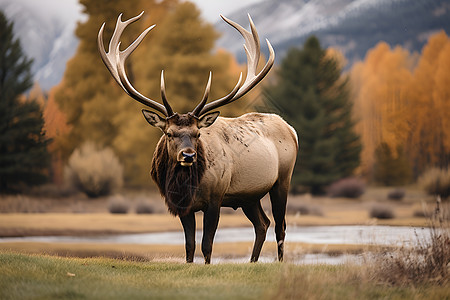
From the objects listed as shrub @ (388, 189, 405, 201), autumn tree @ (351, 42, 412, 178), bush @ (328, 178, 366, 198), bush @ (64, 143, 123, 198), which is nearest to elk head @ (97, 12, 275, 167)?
bush @ (64, 143, 123, 198)

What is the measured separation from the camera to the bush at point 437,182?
75.1ft

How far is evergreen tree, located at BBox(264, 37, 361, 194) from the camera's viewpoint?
2667cm

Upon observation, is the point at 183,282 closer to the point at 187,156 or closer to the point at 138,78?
the point at 187,156

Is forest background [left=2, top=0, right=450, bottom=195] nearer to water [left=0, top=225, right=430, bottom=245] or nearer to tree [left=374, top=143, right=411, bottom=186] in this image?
tree [left=374, top=143, right=411, bottom=186]

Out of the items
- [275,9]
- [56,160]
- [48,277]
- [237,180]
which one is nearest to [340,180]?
[275,9]

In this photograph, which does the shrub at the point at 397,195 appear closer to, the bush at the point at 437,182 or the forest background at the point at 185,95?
the bush at the point at 437,182

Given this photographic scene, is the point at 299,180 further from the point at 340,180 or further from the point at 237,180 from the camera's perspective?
the point at 237,180

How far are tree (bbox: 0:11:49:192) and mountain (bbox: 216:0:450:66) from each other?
27.9 feet

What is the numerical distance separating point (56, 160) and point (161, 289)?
75.4 feet

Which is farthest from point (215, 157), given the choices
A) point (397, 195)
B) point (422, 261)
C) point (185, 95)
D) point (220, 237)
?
point (397, 195)

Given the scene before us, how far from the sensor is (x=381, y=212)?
1980cm

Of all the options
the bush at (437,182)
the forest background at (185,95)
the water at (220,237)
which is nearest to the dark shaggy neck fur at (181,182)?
the water at (220,237)

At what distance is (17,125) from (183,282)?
18245mm

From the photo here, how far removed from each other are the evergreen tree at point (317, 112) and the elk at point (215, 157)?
17.7m
